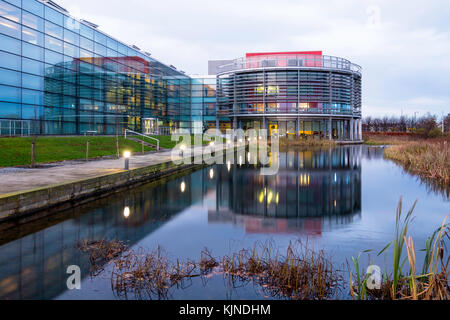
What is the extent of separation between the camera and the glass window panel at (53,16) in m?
36.5

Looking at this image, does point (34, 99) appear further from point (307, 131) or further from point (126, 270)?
point (307, 131)

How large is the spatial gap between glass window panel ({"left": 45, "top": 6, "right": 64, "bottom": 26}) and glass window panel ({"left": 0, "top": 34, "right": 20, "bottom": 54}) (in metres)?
5.37

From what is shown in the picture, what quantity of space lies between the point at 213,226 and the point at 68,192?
4819 mm

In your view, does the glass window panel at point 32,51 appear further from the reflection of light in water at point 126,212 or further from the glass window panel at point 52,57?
the reflection of light in water at point 126,212

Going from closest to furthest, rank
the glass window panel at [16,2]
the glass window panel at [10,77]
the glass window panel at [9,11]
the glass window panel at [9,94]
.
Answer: the glass window panel at [9,11] → the glass window panel at [10,77] → the glass window panel at [9,94] → the glass window panel at [16,2]

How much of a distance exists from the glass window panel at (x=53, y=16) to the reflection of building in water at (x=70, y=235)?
98.1 ft

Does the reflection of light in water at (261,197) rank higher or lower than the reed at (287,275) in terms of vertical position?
higher

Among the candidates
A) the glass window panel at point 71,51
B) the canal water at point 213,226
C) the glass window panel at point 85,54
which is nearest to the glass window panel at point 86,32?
the glass window panel at point 85,54

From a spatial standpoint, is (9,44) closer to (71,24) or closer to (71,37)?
(71,37)

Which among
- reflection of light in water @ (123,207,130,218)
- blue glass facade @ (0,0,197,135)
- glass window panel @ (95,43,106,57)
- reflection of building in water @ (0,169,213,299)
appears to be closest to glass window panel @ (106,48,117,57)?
blue glass facade @ (0,0,197,135)

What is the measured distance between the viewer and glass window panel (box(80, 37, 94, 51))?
139ft

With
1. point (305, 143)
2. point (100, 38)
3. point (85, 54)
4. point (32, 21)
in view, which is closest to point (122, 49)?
point (100, 38)

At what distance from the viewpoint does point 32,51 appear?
3459 cm

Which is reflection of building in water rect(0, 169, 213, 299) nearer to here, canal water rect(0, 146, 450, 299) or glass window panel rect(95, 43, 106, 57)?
canal water rect(0, 146, 450, 299)
